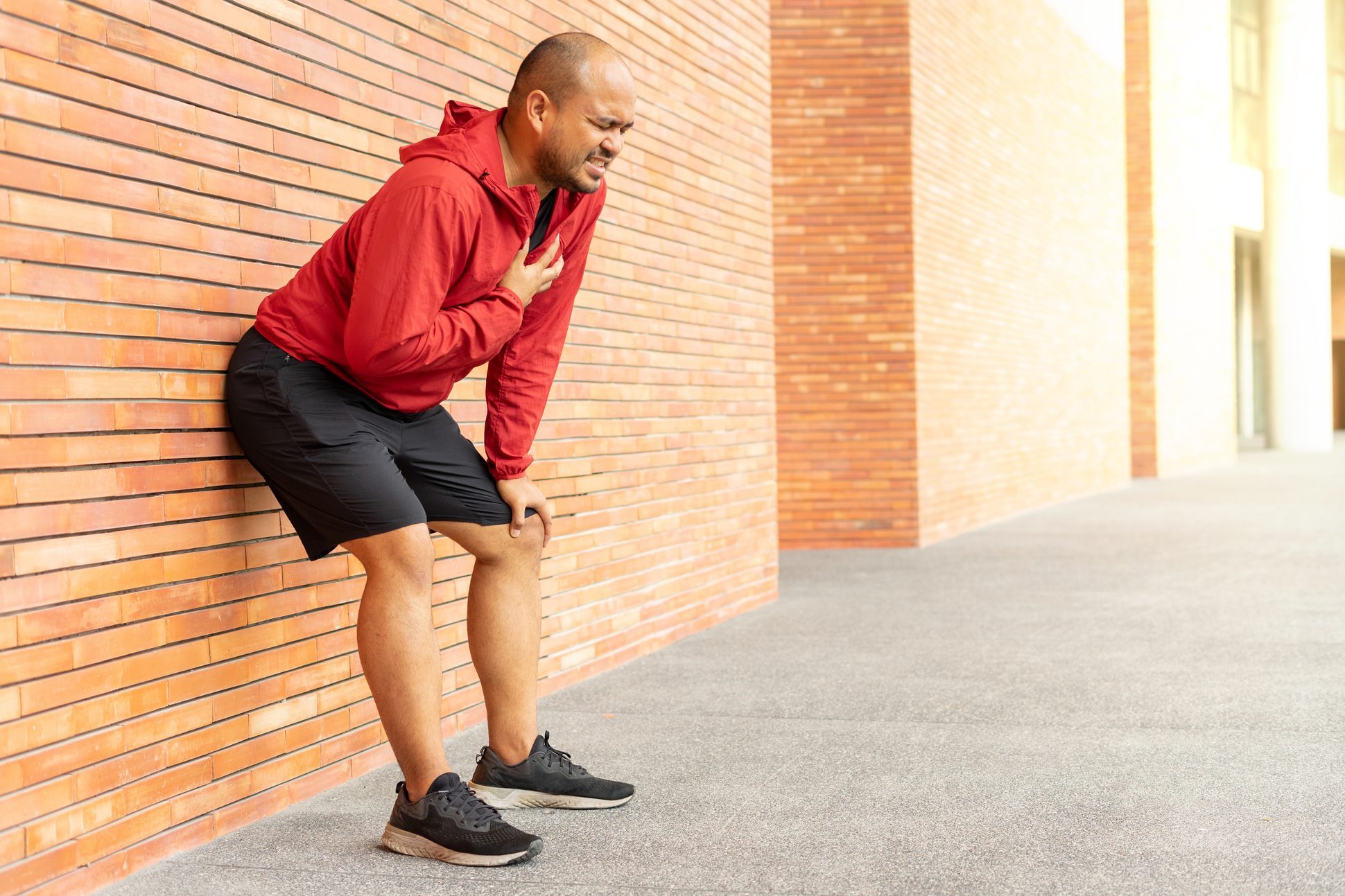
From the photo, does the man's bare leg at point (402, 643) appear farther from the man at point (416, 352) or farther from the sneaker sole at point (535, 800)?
the sneaker sole at point (535, 800)

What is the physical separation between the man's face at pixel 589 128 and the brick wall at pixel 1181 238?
16.4m

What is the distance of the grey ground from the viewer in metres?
3.10

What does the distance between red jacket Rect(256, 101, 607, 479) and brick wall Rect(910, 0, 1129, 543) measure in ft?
23.9

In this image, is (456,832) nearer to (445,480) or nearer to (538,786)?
(538,786)

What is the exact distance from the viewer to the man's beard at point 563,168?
322 cm

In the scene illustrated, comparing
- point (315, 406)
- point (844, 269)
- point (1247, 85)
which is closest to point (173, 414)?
point (315, 406)

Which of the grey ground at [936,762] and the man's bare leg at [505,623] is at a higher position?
the man's bare leg at [505,623]

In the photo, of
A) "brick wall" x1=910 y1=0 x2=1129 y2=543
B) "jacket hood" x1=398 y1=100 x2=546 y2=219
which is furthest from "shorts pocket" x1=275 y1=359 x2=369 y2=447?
"brick wall" x1=910 y1=0 x2=1129 y2=543

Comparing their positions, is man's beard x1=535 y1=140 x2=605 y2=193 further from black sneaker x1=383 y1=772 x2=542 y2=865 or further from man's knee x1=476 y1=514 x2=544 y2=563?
black sneaker x1=383 y1=772 x2=542 y2=865

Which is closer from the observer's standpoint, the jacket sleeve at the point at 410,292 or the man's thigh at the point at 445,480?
the jacket sleeve at the point at 410,292

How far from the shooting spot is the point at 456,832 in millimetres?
3164

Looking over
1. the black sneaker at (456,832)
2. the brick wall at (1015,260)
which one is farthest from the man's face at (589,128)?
the brick wall at (1015,260)

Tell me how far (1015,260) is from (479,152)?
10691mm

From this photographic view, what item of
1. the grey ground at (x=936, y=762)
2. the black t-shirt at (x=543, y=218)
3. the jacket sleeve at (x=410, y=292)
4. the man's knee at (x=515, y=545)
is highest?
the black t-shirt at (x=543, y=218)
